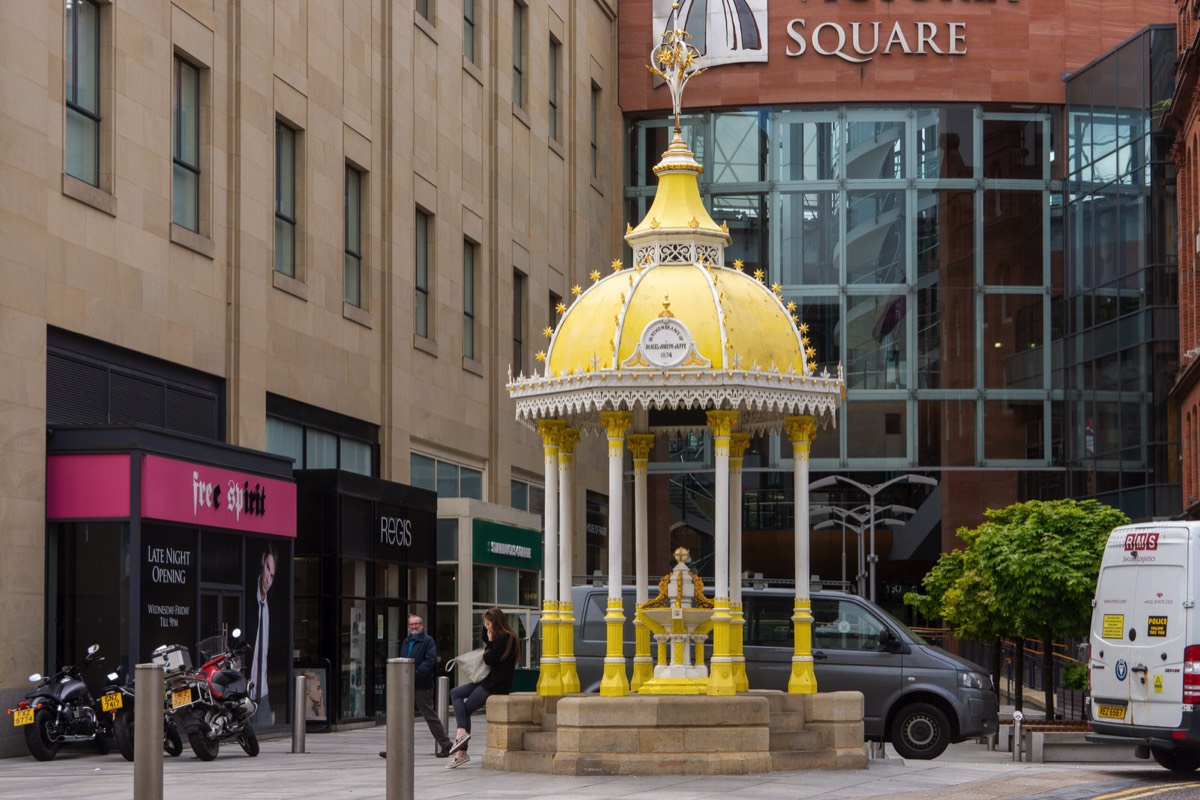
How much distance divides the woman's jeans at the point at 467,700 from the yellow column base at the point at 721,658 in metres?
2.46

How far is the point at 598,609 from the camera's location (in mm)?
25719

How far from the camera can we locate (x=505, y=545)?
36594mm

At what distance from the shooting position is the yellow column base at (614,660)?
1811 cm

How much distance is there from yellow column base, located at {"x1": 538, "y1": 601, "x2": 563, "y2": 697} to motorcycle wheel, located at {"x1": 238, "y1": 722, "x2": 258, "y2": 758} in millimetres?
3906

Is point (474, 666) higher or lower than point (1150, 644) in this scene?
lower

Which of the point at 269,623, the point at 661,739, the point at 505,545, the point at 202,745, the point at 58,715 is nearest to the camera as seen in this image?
the point at 661,739

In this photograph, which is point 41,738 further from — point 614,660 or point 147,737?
point 147,737

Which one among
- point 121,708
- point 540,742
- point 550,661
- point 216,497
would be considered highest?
point 216,497

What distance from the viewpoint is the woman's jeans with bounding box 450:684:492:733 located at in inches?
755

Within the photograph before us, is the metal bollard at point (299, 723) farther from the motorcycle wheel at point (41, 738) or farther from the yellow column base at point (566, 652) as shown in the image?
the yellow column base at point (566, 652)

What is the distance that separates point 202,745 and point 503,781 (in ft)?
16.8

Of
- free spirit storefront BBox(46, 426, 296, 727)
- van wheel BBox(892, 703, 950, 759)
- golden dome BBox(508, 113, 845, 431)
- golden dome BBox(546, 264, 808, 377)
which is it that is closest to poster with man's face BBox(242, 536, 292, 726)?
free spirit storefront BBox(46, 426, 296, 727)

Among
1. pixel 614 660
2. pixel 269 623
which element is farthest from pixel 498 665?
pixel 269 623

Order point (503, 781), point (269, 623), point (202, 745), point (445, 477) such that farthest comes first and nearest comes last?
point (445, 477), point (269, 623), point (202, 745), point (503, 781)
